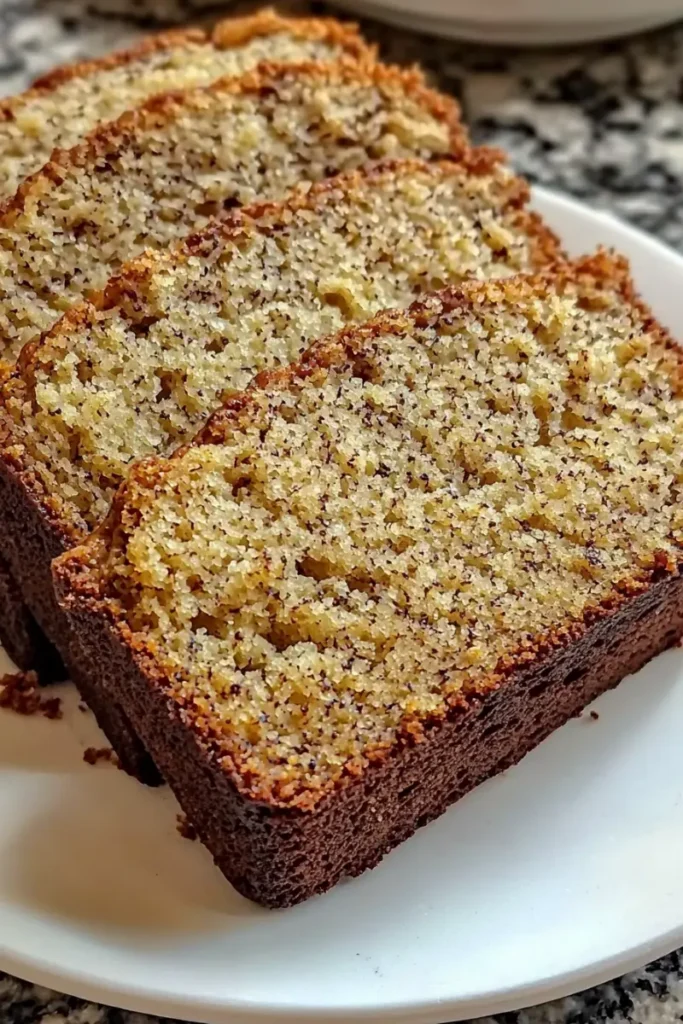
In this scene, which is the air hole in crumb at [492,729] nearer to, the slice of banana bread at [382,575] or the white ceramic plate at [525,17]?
the slice of banana bread at [382,575]

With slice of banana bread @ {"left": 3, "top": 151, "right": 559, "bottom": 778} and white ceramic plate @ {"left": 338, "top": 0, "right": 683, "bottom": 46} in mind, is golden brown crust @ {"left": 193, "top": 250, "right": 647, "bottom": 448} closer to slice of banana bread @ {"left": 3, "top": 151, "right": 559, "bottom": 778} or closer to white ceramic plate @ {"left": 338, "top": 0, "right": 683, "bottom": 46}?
slice of banana bread @ {"left": 3, "top": 151, "right": 559, "bottom": 778}

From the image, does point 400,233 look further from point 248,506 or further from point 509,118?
point 509,118

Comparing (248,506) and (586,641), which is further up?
(248,506)

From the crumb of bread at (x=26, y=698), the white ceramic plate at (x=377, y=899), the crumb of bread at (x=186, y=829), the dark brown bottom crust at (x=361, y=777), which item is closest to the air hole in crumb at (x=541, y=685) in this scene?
the dark brown bottom crust at (x=361, y=777)

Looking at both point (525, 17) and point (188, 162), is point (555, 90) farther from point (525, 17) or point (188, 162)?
point (188, 162)

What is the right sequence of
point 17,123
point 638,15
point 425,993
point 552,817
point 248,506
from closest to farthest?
point 425,993
point 248,506
point 552,817
point 17,123
point 638,15

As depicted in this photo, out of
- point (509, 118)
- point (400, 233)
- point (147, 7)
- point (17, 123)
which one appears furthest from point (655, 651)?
point (147, 7)

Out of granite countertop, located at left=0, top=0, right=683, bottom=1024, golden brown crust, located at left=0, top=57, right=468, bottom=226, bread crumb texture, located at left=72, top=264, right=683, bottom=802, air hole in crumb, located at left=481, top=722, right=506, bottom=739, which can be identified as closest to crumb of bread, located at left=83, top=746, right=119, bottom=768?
bread crumb texture, located at left=72, top=264, right=683, bottom=802

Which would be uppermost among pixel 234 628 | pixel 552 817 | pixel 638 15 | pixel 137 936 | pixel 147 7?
pixel 147 7
